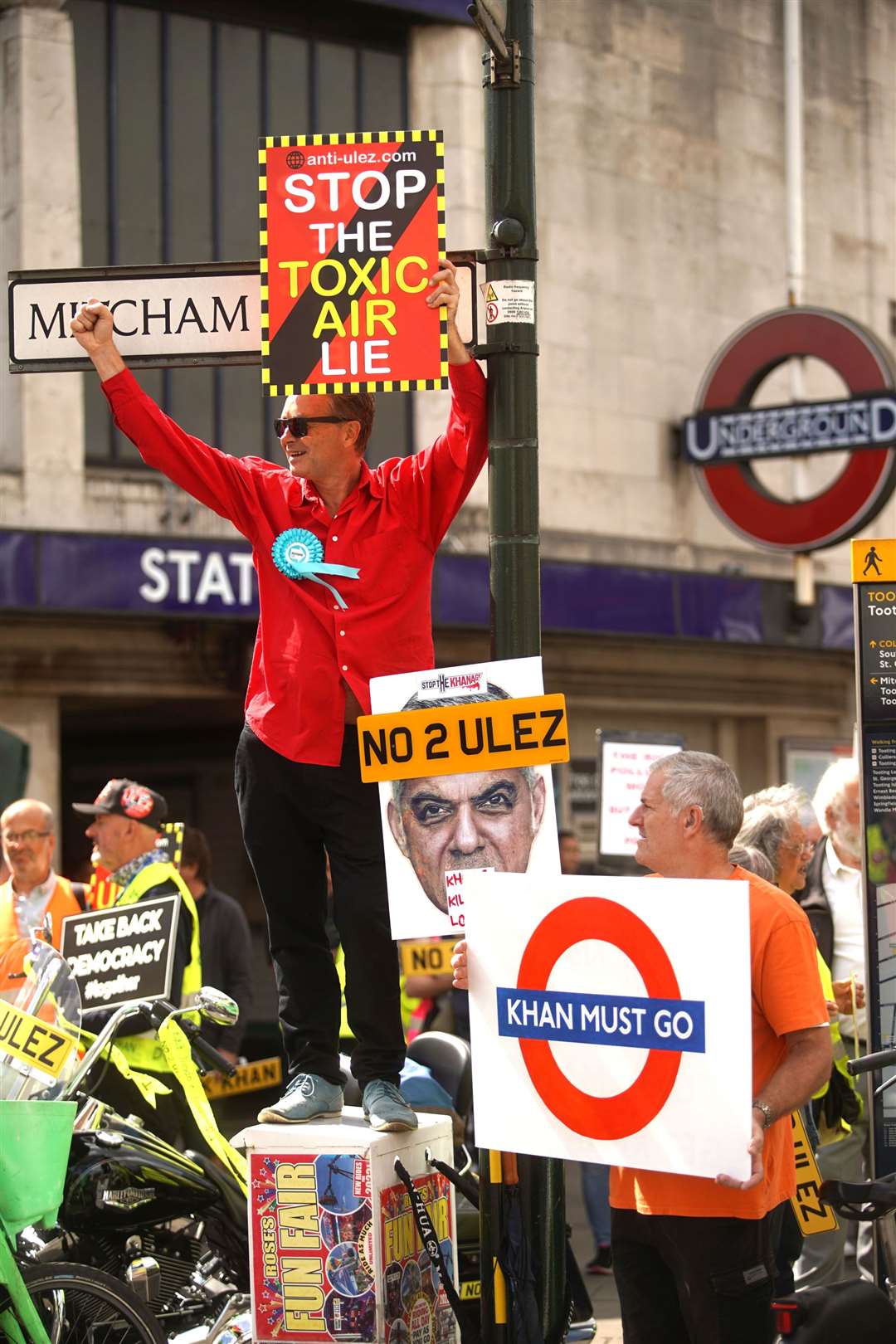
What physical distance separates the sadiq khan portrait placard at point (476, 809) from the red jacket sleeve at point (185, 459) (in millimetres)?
807

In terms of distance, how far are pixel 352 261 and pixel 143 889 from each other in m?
3.10

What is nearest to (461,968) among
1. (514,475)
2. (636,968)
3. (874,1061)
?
(636,968)

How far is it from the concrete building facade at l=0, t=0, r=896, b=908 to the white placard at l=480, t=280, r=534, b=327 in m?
7.63

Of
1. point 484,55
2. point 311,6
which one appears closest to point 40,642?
point 311,6

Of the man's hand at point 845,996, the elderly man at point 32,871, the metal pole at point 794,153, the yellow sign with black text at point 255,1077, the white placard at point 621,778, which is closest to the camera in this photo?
the man's hand at point 845,996

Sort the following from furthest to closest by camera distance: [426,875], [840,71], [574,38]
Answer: [840,71], [574,38], [426,875]

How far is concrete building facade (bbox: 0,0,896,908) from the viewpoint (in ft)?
45.8

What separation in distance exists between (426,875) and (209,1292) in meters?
1.94

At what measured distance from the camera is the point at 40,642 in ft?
45.8

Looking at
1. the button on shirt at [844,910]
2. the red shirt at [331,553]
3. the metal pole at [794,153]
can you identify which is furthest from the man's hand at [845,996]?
the metal pole at [794,153]

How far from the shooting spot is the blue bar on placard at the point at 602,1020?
3.96 meters

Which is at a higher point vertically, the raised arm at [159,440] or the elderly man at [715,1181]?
the raised arm at [159,440]

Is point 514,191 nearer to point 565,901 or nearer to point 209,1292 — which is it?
point 565,901

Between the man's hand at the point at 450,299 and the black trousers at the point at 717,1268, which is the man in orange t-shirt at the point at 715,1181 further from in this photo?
the man's hand at the point at 450,299
